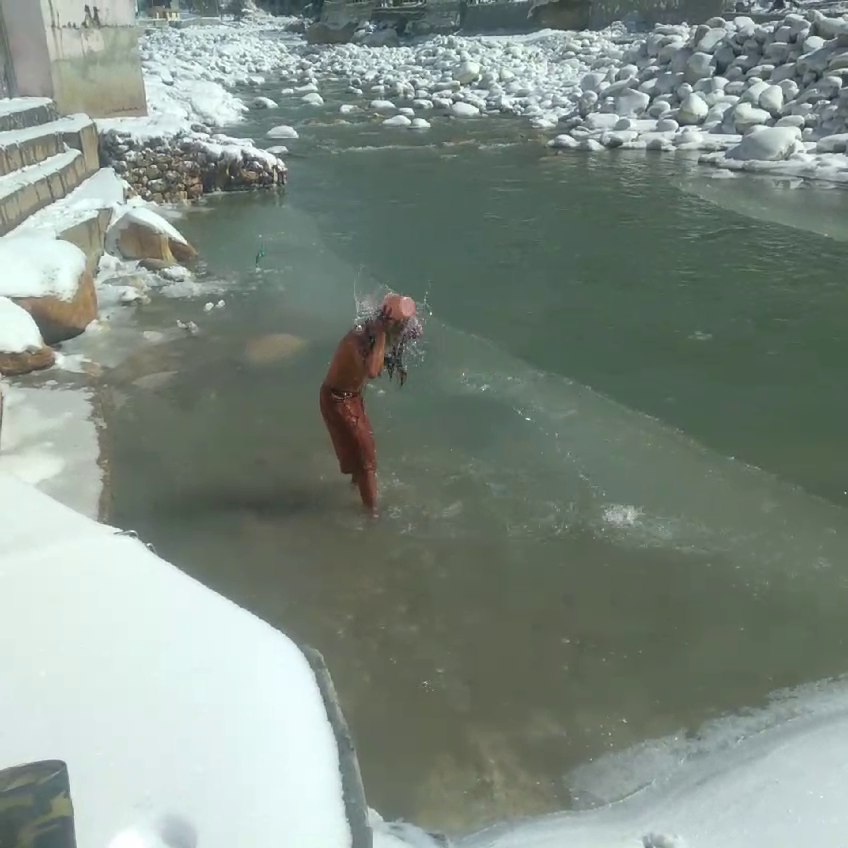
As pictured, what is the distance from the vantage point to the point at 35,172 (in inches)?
330

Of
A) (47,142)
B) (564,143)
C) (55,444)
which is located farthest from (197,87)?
(55,444)

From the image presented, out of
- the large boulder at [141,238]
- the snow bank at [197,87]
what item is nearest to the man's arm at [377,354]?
the large boulder at [141,238]

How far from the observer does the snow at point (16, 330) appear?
227 inches

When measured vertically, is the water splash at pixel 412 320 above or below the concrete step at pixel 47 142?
below

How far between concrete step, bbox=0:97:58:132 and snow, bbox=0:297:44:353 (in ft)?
12.9

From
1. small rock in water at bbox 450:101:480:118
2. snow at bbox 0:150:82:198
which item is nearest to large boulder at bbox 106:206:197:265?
snow at bbox 0:150:82:198

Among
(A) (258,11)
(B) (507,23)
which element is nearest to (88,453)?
(B) (507,23)

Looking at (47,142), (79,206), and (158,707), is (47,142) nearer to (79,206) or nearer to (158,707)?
(79,206)

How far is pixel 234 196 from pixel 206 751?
1090 cm

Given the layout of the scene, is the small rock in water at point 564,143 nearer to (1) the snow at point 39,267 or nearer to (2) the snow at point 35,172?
(2) the snow at point 35,172

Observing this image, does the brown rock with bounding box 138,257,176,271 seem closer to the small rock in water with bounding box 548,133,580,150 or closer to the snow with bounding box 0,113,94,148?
the snow with bounding box 0,113,94,148

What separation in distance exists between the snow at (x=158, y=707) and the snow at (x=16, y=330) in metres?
3.23

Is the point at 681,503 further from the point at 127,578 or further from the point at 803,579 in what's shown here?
the point at 127,578

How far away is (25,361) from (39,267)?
1.00 metres
